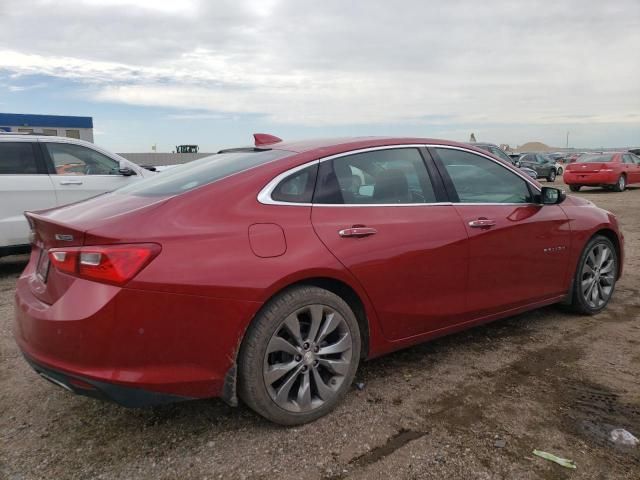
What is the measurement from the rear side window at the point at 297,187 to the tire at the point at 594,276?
8.81 feet

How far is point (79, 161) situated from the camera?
22.8 feet

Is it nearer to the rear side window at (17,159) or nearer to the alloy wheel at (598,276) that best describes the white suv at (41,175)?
the rear side window at (17,159)

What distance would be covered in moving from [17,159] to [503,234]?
5751 mm

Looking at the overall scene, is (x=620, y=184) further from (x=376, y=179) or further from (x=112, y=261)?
(x=112, y=261)

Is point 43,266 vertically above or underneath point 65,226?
underneath

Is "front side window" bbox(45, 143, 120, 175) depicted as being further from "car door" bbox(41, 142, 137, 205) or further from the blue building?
the blue building

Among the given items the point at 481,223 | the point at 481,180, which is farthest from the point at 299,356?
the point at 481,180

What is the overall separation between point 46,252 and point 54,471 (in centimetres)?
104

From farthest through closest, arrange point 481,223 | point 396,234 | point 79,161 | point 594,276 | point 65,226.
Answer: point 79,161 < point 594,276 < point 481,223 < point 396,234 < point 65,226

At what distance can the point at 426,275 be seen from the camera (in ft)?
10.8

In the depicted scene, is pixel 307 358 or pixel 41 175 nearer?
pixel 307 358

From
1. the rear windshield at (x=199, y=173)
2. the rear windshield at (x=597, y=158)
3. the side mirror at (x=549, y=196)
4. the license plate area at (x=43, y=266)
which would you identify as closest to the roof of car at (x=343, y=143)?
the rear windshield at (x=199, y=173)

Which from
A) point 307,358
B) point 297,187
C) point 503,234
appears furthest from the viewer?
point 503,234

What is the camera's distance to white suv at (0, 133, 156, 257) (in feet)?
20.7
